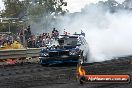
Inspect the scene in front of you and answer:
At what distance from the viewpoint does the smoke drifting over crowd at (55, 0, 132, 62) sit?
23.9 meters

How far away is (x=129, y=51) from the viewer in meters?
26.5

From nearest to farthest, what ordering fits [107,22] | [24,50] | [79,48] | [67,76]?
[67,76], [79,48], [24,50], [107,22]

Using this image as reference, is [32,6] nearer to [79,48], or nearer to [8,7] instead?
[8,7]

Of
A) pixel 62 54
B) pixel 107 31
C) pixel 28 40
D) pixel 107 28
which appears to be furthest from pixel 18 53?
pixel 107 28

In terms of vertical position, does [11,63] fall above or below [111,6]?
below

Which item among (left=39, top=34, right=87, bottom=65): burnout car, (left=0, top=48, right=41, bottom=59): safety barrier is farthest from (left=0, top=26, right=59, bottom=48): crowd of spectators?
(left=39, top=34, right=87, bottom=65): burnout car

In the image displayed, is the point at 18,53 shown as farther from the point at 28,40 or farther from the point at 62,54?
the point at 28,40

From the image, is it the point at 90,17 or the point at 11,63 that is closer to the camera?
the point at 11,63

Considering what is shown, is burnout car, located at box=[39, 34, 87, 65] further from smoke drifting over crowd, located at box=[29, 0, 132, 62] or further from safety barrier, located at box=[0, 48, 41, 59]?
smoke drifting over crowd, located at box=[29, 0, 132, 62]

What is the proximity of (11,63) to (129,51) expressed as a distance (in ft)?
31.0

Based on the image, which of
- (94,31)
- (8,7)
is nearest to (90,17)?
(94,31)

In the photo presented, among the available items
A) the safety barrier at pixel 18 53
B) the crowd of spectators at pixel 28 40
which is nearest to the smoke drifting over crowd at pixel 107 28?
the crowd of spectators at pixel 28 40

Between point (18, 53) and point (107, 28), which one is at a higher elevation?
point (107, 28)

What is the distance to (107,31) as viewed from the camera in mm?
27906
